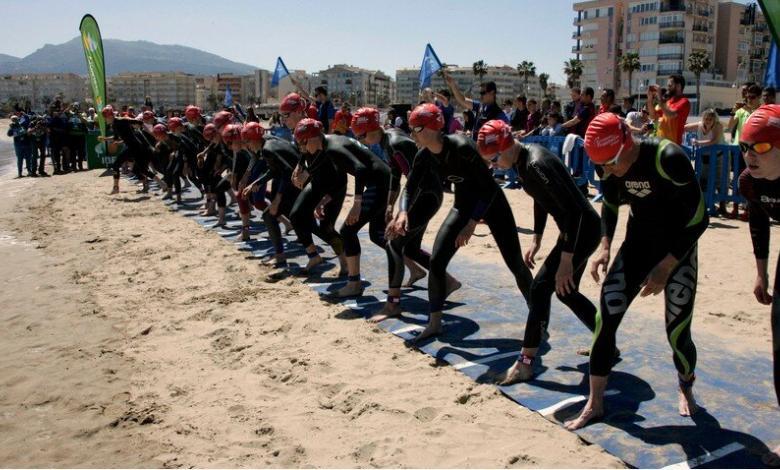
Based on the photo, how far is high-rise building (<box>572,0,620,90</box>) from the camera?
3676 inches

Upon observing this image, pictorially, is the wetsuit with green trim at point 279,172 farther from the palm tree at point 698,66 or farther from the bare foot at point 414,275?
the palm tree at point 698,66

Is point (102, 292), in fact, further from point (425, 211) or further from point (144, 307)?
point (425, 211)

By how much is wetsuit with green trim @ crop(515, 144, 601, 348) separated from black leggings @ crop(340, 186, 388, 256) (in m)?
2.33

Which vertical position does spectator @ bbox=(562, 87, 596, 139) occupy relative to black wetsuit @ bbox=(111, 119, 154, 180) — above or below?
above

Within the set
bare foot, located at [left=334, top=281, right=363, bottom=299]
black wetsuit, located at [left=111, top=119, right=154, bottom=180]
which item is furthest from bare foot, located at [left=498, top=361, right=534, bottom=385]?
black wetsuit, located at [left=111, top=119, right=154, bottom=180]

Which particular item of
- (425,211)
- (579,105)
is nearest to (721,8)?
(579,105)

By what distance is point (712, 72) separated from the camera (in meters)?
92.3

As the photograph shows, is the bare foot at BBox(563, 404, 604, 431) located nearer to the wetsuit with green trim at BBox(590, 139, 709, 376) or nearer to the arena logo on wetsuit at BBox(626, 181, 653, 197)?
the wetsuit with green trim at BBox(590, 139, 709, 376)

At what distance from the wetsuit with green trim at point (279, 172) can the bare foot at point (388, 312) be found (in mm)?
2406

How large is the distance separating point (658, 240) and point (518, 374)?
56.2 inches

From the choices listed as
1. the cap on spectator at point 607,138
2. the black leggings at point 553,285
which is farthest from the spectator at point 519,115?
the cap on spectator at point 607,138

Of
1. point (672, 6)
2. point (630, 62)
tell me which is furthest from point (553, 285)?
point (672, 6)

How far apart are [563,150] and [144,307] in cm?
896

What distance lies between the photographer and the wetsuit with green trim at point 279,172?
794 centimetres
